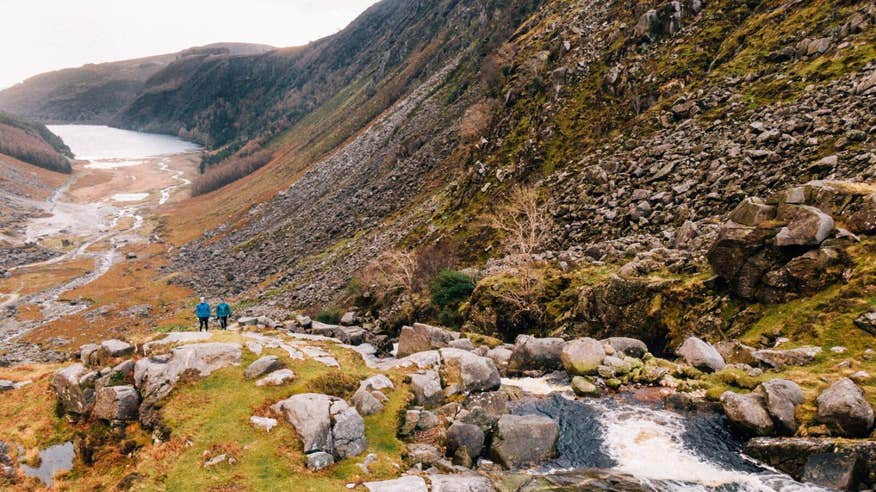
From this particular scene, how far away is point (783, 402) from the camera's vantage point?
53.4 feet

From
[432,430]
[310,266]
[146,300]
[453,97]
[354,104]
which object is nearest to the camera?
[432,430]

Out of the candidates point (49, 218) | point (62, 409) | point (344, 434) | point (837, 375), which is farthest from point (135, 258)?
point (837, 375)

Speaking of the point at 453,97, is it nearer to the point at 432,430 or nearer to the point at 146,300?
the point at 146,300

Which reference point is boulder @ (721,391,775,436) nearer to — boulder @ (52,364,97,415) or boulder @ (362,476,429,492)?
boulder @ (362,476,429,492)

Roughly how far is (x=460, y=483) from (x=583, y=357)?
11452 millimetres

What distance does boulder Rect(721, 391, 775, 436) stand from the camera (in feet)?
54.1

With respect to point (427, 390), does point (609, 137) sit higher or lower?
higher

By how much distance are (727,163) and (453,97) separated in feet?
246

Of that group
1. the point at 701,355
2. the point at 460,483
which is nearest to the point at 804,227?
the point at 701,355

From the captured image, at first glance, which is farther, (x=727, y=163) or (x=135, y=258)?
(x=135, y=258)

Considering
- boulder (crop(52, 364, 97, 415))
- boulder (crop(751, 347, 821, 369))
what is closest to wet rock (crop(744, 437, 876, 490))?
boulder (crop(751, 347, 821, 369))

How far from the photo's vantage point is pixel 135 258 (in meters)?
120

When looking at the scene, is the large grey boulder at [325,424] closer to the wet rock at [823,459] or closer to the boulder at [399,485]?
the boulder at [399,485]

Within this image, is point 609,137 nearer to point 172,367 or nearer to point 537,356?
point 537,356
